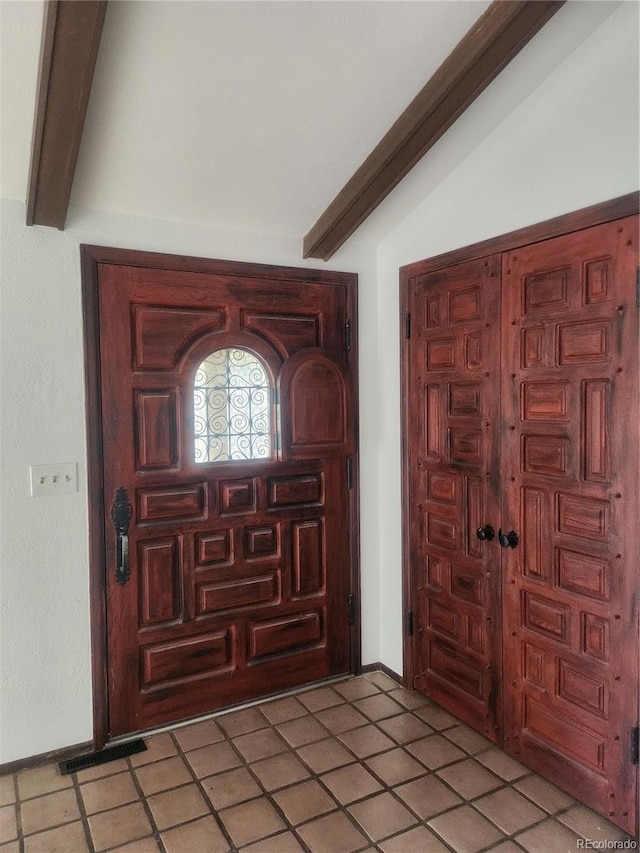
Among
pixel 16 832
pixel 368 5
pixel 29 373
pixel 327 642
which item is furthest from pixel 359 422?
pixel 16 832

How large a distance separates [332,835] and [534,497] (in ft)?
4.51

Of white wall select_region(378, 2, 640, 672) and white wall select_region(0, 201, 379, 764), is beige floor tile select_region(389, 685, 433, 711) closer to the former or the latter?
white wall select_region(378, 2, 640, 672)

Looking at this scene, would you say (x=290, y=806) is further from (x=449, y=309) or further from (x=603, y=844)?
(x=449, y=309)

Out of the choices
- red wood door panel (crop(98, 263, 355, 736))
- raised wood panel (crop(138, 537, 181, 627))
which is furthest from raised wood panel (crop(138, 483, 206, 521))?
raised wood panel (crop(138, 537, 181, 627))

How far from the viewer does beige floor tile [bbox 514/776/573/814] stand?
2053mm

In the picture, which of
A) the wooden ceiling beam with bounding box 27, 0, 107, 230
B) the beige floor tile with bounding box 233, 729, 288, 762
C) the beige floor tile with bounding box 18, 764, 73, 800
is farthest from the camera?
the beige floor tile with bounding box 233, 729, 288, 762

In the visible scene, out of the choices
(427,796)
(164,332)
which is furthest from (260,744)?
(164,332)

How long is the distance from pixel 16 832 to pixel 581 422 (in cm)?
240

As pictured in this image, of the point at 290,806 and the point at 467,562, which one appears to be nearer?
the point at 290,806

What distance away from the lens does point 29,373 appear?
225 centimetres

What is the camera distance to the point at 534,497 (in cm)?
219

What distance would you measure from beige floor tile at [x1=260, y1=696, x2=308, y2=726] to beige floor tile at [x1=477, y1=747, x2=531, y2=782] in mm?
831

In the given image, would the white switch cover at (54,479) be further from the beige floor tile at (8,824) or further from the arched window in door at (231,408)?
the beige floor tile at (8,824)

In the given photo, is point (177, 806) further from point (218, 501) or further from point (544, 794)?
point (544, 794)
